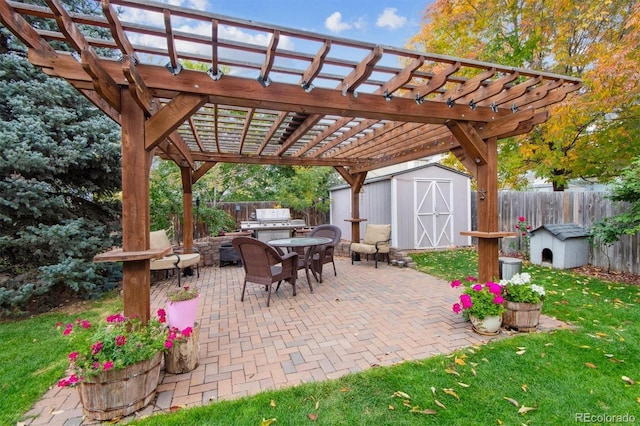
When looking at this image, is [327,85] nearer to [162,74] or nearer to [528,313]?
[162,74]

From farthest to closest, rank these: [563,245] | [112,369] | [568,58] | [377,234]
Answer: [377,234] < [568,58] < [563,245] < [112,369]

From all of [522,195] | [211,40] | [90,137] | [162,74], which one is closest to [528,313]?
[211,40]

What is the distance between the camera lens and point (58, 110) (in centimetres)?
419

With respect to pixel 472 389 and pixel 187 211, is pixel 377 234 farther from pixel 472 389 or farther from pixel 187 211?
pixel 472 389

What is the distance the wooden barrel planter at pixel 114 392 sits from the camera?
182 cm

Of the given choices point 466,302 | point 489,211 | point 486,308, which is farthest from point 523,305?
point 489,211

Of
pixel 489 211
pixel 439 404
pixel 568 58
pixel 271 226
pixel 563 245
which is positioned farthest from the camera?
pixel 271 226

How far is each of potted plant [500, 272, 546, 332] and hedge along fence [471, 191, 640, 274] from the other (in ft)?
11.4

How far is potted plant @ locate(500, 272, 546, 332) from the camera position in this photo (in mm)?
2947

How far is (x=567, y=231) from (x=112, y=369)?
277 inches

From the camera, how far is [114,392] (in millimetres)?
1854

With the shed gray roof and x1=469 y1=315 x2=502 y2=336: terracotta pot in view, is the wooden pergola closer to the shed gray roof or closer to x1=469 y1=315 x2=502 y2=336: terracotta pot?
x1=469 y1=315 x2=502 y2=336: terracotta pot

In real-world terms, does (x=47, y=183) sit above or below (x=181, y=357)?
above

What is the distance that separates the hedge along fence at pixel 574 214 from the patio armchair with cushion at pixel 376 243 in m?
3.18
